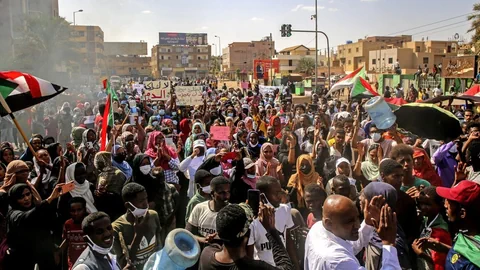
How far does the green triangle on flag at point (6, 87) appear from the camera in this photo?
21.1ft

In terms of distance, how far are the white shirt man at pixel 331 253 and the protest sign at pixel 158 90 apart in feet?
39.3

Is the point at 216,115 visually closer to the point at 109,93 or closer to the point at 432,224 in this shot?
the point at 109,93

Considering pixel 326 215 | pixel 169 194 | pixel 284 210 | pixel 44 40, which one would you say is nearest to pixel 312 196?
pixel 284 210

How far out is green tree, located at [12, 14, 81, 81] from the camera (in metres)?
39.6

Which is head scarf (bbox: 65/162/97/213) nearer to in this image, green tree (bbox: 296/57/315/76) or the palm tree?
the palm tree

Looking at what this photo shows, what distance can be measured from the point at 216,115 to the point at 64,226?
8770mm

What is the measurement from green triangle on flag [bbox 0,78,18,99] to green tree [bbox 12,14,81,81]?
34511mm

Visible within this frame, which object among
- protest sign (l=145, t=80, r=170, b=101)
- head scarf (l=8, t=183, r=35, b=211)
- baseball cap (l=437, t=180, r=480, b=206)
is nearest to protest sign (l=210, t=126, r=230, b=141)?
head scarf (l=8, t=183, r=35, b=211)

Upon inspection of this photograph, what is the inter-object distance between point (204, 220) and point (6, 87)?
13.4 feet

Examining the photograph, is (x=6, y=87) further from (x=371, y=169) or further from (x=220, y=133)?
(x=371, y=169)

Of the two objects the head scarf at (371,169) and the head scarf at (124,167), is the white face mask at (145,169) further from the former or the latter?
the head scarf at (371,169)

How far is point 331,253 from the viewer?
8.73 feet

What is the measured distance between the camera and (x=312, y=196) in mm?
4301

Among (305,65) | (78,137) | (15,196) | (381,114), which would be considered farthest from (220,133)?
(305,65)
